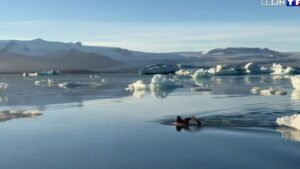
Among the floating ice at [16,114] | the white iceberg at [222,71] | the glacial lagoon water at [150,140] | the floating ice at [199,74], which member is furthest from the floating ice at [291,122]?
the white iceberg at [222,71]

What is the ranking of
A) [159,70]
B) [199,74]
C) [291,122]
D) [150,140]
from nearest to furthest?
Result: [150,140], [291,122], [199,74], [159,70]

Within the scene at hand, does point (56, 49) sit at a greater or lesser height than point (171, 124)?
greater

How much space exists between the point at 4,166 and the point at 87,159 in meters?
1.27

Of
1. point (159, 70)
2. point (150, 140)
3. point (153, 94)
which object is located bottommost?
point (150, 140)

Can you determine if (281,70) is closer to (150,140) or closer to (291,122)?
(291,122)

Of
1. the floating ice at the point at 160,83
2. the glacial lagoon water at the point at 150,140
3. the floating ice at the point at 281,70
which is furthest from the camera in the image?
the floating ice at the point at 281,70

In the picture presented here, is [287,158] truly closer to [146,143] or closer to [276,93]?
[146,143]

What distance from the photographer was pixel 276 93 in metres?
19.3

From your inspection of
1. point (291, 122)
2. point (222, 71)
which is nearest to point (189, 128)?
point (291, 122)

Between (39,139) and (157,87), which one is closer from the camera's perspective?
(39,139)

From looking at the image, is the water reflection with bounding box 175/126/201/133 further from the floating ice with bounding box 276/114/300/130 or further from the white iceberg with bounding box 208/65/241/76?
the white iceberg with bounding box 208/65/241/76

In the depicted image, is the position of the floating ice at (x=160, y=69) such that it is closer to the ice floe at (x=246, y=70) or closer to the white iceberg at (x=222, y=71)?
the ice floe at (x=246, y=70)

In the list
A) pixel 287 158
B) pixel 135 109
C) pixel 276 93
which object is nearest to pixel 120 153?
pixel 287 158

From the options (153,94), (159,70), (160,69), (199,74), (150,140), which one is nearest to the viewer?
(150,140)
